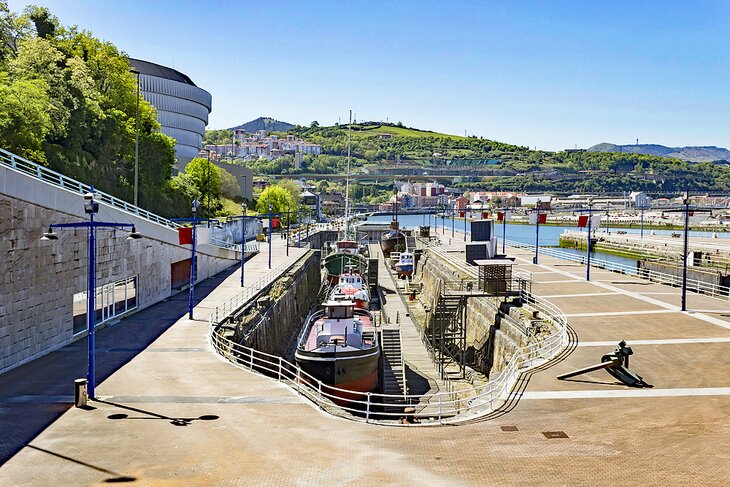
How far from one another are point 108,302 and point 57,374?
916 centimetres

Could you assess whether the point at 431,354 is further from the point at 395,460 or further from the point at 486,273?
the point at 395,460

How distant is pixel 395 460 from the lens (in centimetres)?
1276

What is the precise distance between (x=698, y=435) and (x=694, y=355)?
27.5ft

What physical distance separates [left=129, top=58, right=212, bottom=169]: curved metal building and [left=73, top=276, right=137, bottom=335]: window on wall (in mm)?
88749

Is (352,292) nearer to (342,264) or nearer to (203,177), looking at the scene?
(342,264)

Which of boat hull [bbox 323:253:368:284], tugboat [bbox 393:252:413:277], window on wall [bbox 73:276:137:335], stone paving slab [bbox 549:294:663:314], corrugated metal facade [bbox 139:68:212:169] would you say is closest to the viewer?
window on wall [bbox 73:276:137:335]

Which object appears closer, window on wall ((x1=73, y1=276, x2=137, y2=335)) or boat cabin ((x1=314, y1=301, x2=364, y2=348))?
boat cabin ((x1=314, y1=301, x2=364, y2=348))

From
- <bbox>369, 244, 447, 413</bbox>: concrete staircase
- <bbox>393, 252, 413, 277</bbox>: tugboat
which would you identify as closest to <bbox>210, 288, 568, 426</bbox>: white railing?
<bbox>369, 244, 447, 413</bbox>: concrete staircase

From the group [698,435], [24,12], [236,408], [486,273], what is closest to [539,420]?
[698,435]

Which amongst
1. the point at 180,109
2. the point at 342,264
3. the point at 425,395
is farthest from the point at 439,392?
the point at 180,109

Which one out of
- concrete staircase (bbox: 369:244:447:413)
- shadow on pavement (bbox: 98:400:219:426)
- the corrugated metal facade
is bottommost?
concrete staircase (bbox: 369:244:447:413)

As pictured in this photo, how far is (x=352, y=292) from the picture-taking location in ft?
138

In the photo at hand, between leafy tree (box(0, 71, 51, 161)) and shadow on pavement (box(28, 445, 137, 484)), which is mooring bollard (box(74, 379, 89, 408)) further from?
leafy tree (box(0, 71, 51, 161))

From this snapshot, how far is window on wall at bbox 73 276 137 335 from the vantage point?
1034 inches
